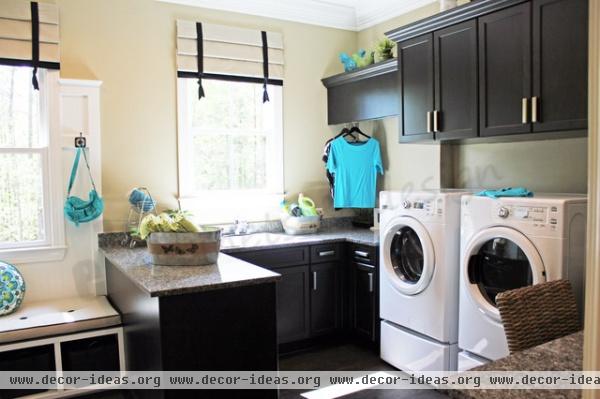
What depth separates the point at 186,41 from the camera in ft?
12.3

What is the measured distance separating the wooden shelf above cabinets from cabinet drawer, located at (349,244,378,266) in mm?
1059

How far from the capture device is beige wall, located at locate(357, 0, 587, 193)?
2854 millimetres

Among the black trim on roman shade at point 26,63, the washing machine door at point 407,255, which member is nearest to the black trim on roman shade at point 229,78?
the black trim on roman shade at point 26,63

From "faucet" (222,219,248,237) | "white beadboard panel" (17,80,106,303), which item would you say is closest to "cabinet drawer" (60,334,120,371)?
"white beadboard panel" (17,80,106,303)

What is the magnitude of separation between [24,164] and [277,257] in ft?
6.17

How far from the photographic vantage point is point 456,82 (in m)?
3.00

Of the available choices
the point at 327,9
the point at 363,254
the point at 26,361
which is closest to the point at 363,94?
the point at 327,9

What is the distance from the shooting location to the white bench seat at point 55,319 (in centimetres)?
267

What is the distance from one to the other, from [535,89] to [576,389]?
76.1 inches

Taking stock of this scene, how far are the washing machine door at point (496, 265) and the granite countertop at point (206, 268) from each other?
0.91 m

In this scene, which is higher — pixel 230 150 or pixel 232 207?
pixel 230 150

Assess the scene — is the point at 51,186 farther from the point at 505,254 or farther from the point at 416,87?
the point at 505,254

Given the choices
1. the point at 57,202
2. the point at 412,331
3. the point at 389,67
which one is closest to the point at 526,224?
the point at 412,331

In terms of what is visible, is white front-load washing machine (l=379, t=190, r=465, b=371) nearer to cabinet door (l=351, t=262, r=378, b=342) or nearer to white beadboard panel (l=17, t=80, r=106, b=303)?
cabinet door (l=351, t=262, r=378, b=342)
